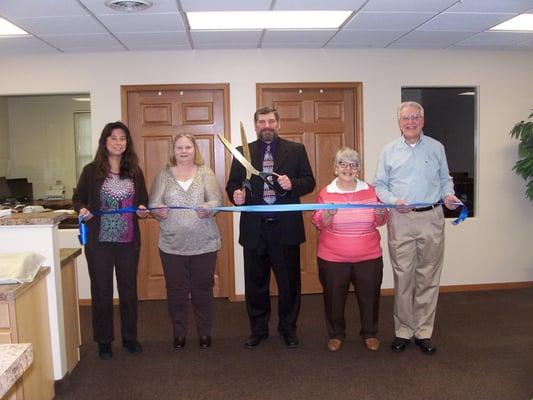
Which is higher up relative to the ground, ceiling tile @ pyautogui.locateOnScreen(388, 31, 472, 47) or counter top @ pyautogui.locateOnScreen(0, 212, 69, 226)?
ceiling tile @ pyautogui.locateOnScreen(388, 31, 472, 47)

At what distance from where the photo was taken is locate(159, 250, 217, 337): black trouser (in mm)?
3389

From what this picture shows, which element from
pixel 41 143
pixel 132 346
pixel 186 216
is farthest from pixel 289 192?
pixel 41 143

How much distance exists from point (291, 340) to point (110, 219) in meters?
1.47

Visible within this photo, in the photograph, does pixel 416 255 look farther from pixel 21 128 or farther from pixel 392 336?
pixel 21 128

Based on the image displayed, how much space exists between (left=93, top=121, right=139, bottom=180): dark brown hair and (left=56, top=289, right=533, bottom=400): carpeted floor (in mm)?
1236

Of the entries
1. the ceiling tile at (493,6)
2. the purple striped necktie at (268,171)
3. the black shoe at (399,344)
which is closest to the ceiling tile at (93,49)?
the purple striped necktie at (268,171)

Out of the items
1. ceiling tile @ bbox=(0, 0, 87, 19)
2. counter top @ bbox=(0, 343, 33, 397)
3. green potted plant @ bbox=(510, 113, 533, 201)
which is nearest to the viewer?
counter top @ bbox=(0, 343, 33, 397)

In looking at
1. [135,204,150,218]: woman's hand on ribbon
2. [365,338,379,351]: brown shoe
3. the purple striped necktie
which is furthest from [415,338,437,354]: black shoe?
[135,204,150,218]: woman's hand on ribbon

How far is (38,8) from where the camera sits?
3316mm

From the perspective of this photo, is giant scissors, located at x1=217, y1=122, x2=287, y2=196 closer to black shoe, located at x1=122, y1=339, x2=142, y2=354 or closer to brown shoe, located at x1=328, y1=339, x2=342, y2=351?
brown shoe, located at x1=328, y1=339, x2=342, y2=351

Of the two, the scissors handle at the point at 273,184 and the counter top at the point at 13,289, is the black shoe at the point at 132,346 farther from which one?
the scissors handle at the point at 273,184

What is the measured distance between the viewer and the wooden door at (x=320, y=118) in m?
4.86

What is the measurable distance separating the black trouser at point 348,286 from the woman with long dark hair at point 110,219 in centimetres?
128

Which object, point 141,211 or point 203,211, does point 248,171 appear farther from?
point 141,211
